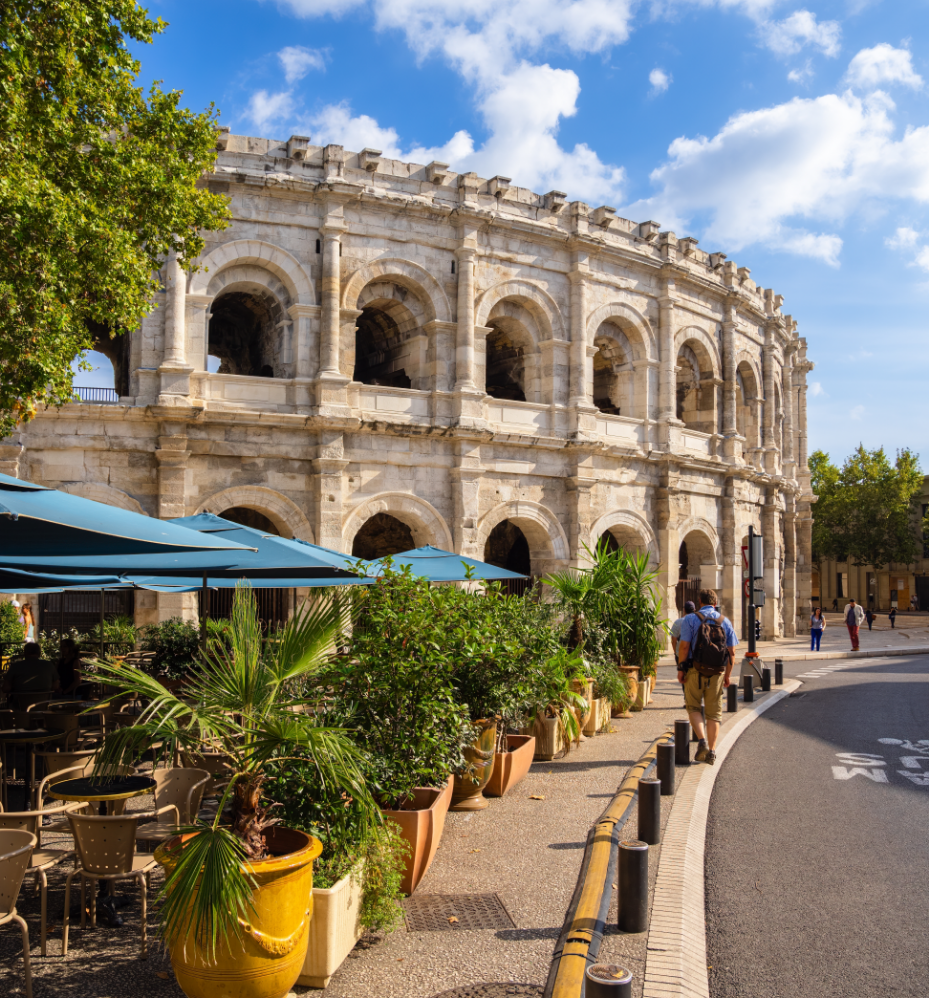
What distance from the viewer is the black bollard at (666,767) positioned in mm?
7605

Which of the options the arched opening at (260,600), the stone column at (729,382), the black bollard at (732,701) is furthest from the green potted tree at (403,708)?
the stone column at (729,382)

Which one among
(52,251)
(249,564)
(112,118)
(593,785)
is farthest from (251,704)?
(112,118)

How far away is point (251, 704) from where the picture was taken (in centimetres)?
429

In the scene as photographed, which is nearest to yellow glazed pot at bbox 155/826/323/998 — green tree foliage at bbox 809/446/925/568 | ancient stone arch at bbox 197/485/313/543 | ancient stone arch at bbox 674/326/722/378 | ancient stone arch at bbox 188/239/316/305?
ancient stone arch at bbox 197/485/313/543

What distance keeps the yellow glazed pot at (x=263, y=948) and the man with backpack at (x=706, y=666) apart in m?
5.98

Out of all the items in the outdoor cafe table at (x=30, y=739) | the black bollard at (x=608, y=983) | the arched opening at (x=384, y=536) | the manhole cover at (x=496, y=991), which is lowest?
the manhole cover at (x=496, y=991)

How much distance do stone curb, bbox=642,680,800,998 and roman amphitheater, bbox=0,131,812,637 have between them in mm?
10441

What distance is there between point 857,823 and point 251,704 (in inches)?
217

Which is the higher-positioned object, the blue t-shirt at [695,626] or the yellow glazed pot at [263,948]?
the blue t-shirt at [695,626]

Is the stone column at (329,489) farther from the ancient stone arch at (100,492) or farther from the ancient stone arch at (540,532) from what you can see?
the ancient stone arch at (540,532)

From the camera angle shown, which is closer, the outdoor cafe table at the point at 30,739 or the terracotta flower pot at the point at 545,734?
the outdoor cafe table at the point at 30,739

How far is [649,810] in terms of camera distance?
626 cm

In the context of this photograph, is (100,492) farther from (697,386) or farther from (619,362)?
(697,386)

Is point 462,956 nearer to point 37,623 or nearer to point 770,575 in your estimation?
point 37,623
